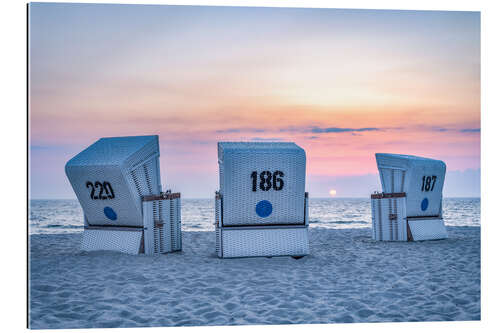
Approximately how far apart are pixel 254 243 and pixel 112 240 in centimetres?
297

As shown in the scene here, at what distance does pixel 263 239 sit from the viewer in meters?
8.48

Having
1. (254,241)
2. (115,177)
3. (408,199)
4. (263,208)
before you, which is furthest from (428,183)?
(115,177)

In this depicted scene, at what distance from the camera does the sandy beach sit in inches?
220

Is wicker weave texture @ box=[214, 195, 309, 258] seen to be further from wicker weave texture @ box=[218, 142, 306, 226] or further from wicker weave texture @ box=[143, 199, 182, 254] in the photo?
wicker weave texture @ box=[143, 199, 182, 254]

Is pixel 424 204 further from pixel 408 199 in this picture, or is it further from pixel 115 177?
pixel 115 177

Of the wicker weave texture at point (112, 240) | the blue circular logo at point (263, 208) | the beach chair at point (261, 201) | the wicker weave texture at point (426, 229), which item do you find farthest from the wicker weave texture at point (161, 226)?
the wicker weave texture at point (426, 229)

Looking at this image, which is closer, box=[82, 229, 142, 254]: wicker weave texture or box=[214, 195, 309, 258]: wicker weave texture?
box=[214, 195, 309, 258]: wicker weave texture

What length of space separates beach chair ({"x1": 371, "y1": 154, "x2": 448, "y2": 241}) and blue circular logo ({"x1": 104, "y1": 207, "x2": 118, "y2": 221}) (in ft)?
21.0

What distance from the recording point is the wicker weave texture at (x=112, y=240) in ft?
28.8

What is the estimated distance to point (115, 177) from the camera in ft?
27.5

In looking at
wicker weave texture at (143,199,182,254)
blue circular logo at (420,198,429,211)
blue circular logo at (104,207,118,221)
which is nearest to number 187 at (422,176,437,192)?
blue circular logo at (420,198,429,211)

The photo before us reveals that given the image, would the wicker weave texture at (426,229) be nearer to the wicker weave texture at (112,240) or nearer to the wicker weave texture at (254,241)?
the wicker weave texture at (254,241)

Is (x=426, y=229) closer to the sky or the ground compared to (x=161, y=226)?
closer to the ground

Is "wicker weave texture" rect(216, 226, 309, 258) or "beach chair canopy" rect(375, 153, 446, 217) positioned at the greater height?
"beach chair canopy" rect(375, 153, 446, 217)
